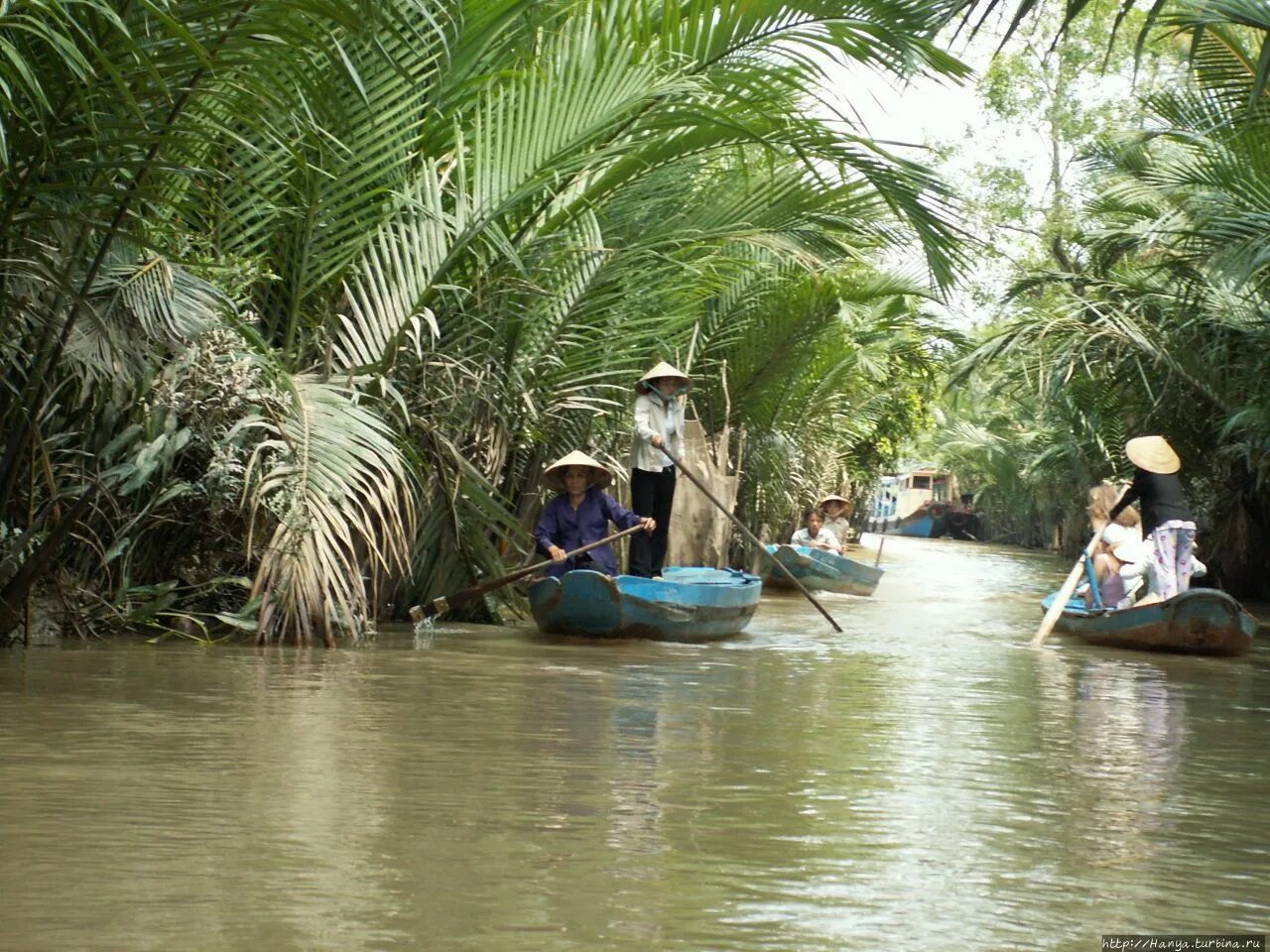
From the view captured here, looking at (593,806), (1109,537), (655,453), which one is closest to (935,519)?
(1109,537)

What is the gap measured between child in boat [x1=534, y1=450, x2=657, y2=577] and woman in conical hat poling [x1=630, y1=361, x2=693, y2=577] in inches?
25.3

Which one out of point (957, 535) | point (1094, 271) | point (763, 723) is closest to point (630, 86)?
point (763, 723)

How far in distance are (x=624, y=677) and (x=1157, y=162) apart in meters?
10.4

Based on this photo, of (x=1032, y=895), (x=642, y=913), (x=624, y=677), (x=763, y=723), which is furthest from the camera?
(x=624, y=677)

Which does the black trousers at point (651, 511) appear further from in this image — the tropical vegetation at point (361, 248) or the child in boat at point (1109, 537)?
the child in boat at point (1109, 537)

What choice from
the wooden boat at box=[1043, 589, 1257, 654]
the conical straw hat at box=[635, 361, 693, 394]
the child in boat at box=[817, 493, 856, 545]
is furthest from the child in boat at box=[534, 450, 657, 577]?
the child in boat at box=[817, 493, 856, 545]

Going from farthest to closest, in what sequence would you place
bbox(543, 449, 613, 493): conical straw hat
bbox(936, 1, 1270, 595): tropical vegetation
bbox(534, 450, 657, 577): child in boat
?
bbox(936, 1, 1270, 595): tropical vegetation → bbox(534, 450, 657, 577): child in boat → bbox(543, 449, 613, 493): conical straw hat

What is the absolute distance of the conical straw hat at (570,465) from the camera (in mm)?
11055

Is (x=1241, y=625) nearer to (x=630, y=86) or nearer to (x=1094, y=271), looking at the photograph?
(x=630, y=86)

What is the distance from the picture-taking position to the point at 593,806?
5012 millimetres

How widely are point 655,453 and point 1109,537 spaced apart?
12.3 ft

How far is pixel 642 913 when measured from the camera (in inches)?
Result: 148

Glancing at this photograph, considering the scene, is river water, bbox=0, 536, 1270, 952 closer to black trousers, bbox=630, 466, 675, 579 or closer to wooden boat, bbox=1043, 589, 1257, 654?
wooden boat, bbox=1043, 589, 1257, 654

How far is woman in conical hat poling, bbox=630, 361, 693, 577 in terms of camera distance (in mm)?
12047
